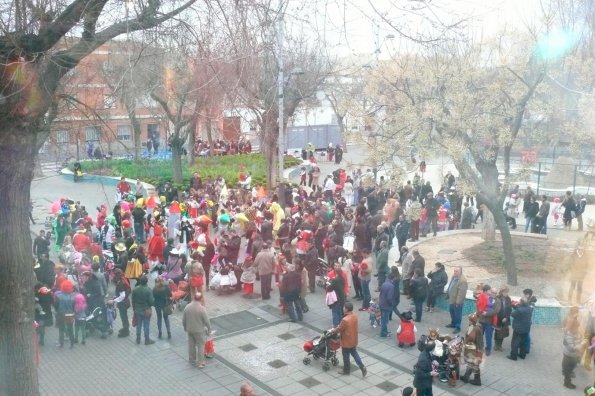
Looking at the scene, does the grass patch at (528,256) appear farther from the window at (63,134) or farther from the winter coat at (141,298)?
the window at (63,134)

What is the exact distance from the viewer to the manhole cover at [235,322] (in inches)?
472

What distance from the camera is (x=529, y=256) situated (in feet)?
50.1

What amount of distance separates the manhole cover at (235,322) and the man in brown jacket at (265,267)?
35.0 inches

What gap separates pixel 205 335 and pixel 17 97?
5.70 meters

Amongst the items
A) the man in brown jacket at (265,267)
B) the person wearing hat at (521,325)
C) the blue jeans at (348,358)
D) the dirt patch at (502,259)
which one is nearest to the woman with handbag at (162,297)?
the man in brown jacket at (265,267)

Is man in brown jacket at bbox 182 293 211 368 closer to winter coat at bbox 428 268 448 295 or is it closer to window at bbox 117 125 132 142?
winter coat at bbox 428 268 448 295

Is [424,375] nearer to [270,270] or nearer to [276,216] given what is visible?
[270,270]

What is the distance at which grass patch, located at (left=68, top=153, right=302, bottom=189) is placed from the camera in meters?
28.8

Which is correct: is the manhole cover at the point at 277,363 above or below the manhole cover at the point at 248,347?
below

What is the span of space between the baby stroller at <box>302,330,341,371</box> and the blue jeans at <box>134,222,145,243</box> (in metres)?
9.25

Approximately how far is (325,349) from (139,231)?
31.5ft

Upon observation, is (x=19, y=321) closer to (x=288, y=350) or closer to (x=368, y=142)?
(x=288, y=350)

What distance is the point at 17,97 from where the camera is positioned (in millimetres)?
5797

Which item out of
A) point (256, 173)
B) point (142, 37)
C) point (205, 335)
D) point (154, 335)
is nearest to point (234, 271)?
point (154, 335)
